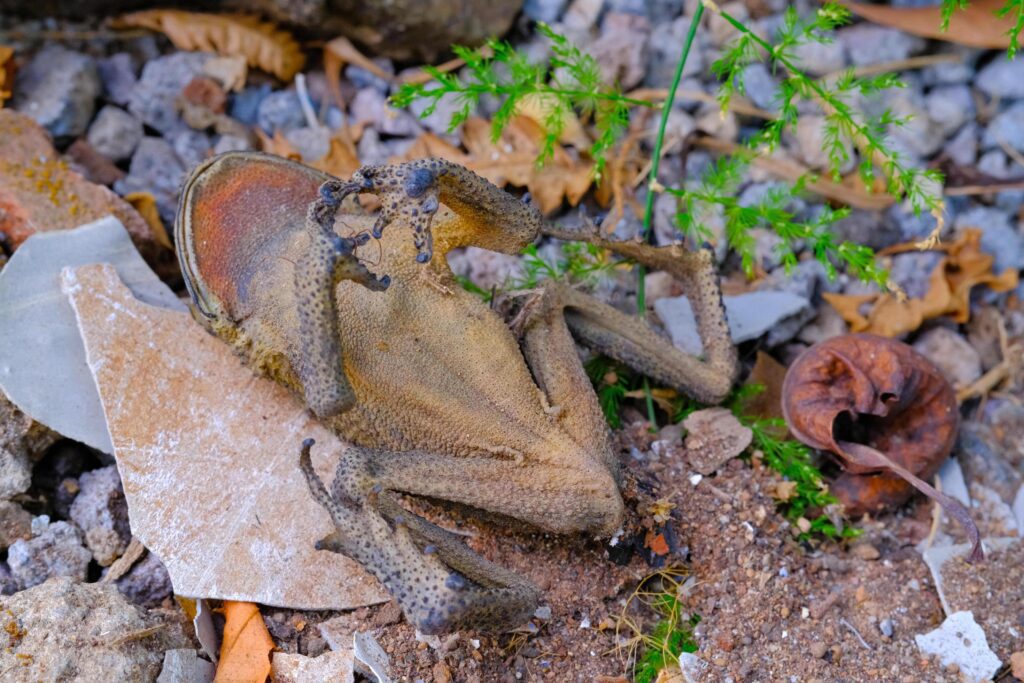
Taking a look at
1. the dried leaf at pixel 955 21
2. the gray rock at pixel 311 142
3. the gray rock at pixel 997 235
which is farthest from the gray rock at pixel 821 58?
the gray rock at pixel 311 142

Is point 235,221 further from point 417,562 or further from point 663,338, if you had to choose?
point 663,338

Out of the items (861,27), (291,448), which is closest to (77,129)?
(291,448)

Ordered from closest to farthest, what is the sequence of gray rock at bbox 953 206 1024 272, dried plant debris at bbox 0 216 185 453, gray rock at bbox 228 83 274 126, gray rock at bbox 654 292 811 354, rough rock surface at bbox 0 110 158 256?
1. dried plant debris at bbox 0 216 185 453
2. rough rock surface at bbox 0 110 158 256
3. gray rock at bbox 654 292 811 354
4. gray rock at bbox 953 206 1024 272
5. gray rock at bbox 228 83 274 126

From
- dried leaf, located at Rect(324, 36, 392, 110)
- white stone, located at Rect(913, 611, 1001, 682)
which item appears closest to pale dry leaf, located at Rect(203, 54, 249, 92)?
dried leaf, located at Rect(324, 36, 392, 110)

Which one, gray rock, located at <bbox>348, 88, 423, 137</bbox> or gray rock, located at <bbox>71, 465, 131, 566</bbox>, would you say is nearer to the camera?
gray rock, located at <bbox>71, 465, 131, 566</bbox>

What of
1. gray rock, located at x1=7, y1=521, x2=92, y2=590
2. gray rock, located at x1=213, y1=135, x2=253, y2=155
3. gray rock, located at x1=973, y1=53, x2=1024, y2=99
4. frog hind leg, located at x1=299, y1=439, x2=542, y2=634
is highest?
gray rock, located at x1=973, y1=53, x2=1024, y2=99

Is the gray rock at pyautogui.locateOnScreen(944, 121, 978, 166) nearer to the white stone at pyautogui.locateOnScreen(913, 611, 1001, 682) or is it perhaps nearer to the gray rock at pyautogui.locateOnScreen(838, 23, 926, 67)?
the gray rock at pyautogui.locateOnScreen(838, 23, 926, 67)

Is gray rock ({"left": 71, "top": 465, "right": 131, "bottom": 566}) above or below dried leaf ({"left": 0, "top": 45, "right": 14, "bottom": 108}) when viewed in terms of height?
below

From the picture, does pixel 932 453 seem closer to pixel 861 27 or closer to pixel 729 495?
pixel 729 495

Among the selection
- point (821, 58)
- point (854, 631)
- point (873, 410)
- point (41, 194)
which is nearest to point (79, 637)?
point (41, 194)
